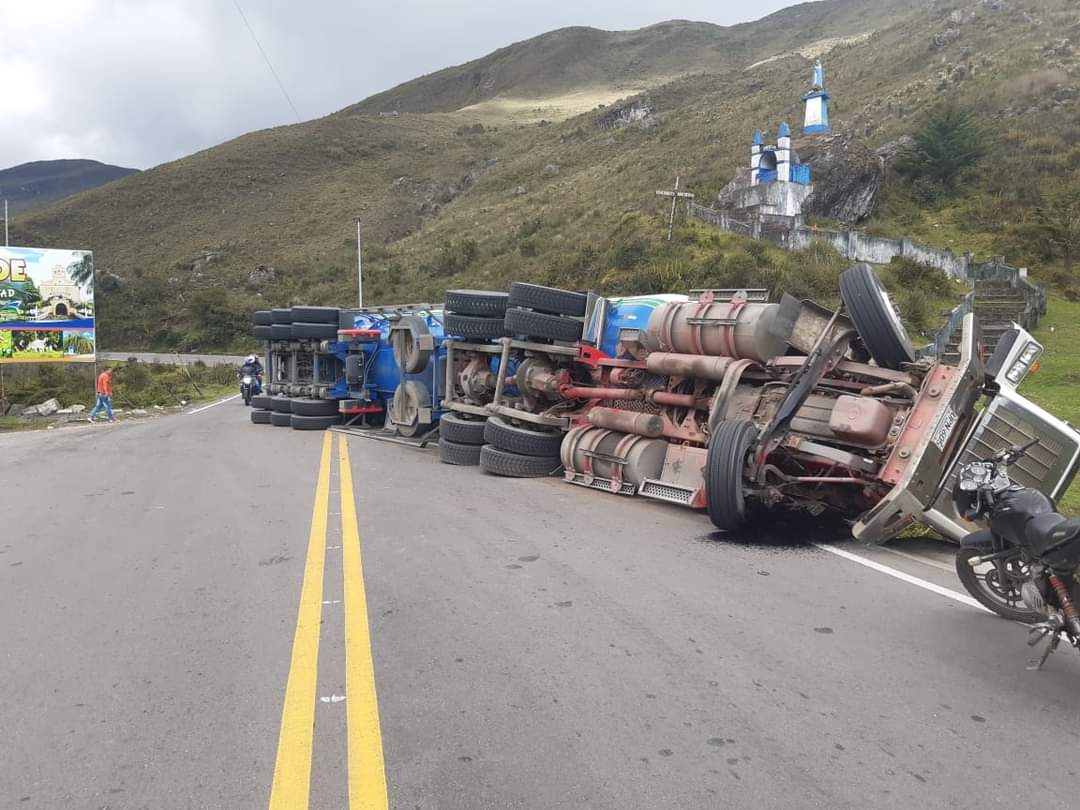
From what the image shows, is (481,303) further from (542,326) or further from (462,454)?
(462,454)

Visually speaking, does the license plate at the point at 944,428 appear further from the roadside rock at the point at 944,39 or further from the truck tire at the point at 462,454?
the roadside rock at the point at 944,39

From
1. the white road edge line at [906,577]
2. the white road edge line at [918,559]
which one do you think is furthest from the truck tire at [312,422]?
the white road edge line at [918,559]

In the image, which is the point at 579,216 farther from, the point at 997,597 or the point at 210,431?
the point at 997,597

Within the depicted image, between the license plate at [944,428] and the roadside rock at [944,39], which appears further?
the roadside rock at [944,39]

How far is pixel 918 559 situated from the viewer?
6309 millimetres

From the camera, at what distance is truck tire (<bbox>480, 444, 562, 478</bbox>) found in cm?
1001

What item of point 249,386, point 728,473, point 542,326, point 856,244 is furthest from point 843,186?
point 728,473

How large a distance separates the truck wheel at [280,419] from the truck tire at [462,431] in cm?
710

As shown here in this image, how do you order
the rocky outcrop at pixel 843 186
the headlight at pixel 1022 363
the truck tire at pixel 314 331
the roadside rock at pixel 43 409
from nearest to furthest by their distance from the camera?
the headlight at pixel 1022 363
the truck tire at pixel 314 331
the roadside rock at pixel 43 409
the rocky outcrop at pixel 843 186

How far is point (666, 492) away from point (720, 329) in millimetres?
1701

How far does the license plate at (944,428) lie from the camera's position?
19.0 ft

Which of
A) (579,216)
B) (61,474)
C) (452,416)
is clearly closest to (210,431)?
(61,474)

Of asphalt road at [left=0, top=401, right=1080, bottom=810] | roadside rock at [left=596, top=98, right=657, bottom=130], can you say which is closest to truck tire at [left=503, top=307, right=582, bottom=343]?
asphalt road at [left=0, top=401, right=1080, bottom=810]

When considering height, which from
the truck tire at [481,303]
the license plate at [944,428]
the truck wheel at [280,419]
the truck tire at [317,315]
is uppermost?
the truck tire at [481,303]
